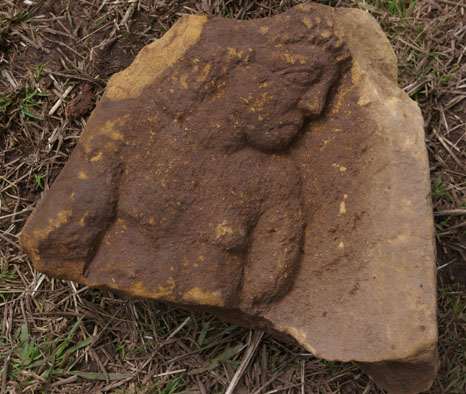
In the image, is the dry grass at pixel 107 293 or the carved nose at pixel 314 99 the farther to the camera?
the dry grass at pixel 107 293

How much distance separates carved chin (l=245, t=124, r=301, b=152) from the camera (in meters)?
1.55

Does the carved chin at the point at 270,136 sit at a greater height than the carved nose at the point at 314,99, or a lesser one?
lesser

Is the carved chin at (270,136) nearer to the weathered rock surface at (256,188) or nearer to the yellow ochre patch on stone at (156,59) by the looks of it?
the weathered rock surface at (256,188)

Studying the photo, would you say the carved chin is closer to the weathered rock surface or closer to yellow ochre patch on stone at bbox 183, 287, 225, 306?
the weathered rock surface

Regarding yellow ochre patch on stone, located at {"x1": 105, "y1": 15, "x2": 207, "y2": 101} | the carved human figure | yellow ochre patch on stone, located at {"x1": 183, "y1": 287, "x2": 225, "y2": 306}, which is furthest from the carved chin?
yellow ochre patch on stone, located at {"x1": 183, "y1": 287, "x2": 225, "y2": 306}

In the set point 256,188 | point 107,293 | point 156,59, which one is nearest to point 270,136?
point 256,188

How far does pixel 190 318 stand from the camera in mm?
2080

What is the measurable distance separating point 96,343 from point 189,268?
31.2 inches

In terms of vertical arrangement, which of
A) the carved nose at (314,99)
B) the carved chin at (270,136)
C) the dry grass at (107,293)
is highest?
the carved nose at (314,99)

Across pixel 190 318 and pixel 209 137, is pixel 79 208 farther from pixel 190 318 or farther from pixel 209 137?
pixel 190 318

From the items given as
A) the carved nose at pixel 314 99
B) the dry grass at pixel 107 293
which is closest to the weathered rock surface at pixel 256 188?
the carved nose at pixel 314 99

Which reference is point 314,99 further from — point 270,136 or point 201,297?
point 201,297

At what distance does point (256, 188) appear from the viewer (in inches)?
61.9

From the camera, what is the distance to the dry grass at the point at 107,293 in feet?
6.77
